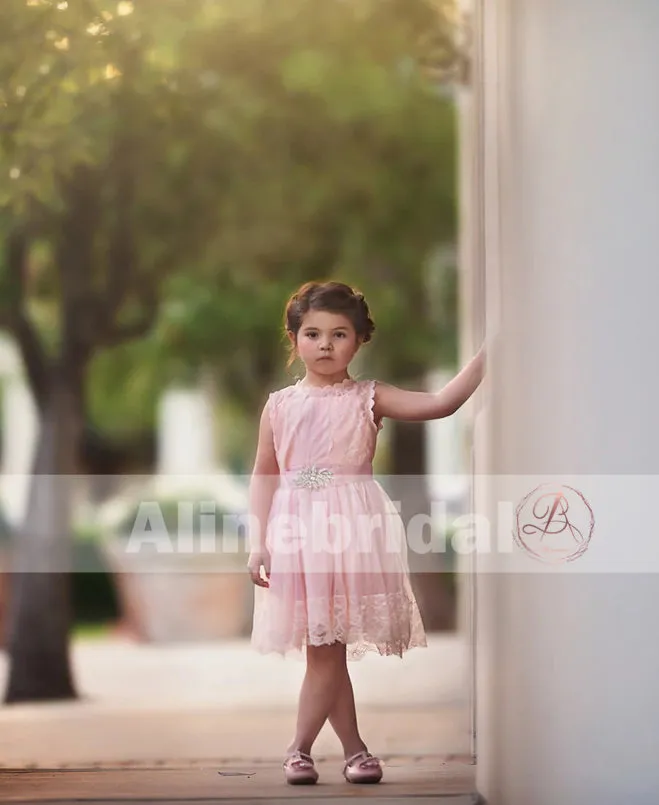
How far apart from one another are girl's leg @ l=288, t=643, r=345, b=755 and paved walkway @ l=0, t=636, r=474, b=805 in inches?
4.1

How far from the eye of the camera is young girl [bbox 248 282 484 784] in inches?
81.0

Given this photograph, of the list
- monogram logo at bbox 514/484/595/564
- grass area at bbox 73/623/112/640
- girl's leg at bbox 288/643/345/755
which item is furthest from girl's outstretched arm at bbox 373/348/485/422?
grass area at bbox 73/623/112/640

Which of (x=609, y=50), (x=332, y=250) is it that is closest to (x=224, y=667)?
(x=332, y=250)

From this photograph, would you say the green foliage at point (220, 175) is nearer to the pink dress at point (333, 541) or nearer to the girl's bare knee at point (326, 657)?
the pink dress at point (333, 541)

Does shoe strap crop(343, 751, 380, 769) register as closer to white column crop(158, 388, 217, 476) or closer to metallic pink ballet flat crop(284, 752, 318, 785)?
metallic pink ballet flat crop(284, 752, 318, 785)

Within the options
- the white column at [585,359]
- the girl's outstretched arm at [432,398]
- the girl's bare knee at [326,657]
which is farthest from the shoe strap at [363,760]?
the girl's outstretched arm at [432,398]

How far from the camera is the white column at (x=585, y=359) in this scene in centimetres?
187

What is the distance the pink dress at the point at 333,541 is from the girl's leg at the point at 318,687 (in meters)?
0.04

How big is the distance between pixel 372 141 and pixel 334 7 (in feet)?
1.74

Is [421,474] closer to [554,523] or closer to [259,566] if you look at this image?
[259,566]

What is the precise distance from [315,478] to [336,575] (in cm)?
18

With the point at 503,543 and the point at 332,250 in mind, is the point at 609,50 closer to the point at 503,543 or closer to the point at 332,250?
the point at 503,543

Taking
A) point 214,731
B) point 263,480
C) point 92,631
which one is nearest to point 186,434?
point 92,631

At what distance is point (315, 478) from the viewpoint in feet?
6.89
